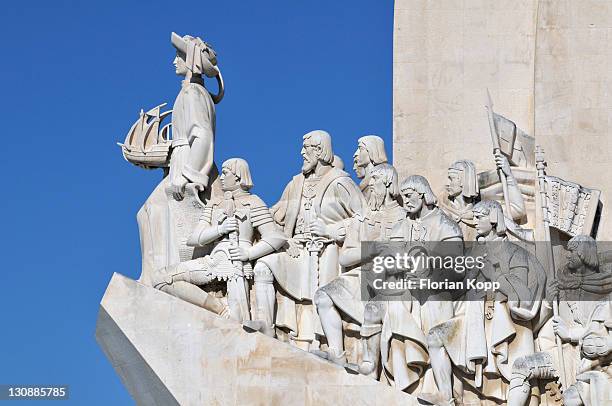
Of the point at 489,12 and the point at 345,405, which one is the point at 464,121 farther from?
the point at 345,405

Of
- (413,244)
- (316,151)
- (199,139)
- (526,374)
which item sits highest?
(199,139)

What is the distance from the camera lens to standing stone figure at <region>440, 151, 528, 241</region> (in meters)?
17.5

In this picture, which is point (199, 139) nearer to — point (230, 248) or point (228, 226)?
point (228, 226)

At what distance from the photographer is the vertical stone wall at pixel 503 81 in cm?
1816

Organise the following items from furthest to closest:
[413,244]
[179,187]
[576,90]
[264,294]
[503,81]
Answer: [503,81], [576,90], [179,187], [264,294], [413,244]

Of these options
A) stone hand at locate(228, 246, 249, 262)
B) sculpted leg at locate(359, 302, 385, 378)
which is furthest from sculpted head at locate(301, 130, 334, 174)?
sculpted leg at locate(359, 302, 385, 378)

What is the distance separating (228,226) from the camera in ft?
57.7

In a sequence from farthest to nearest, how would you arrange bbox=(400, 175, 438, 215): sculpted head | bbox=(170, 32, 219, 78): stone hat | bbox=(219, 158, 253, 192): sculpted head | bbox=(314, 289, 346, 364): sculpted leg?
bbox=(170, 32, 219, 78): stone hat, bbox=(219, 158, 253, 192): sculpted head, bbox=(314, 289, 346, 364): sculpted leg, bbox=(400, 175, 438, 215): sculpted head

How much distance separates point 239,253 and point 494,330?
232 centimetres

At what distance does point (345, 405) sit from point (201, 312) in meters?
1.52

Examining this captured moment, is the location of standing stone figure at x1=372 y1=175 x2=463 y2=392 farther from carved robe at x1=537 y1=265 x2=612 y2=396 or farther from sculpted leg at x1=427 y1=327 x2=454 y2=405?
carved robe at x1=537 y1=265 x2=612 y2=396

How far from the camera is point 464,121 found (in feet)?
60.9

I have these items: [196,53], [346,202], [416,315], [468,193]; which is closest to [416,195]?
[468,193]

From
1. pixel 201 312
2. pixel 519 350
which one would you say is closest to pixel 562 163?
pixel 519 350
